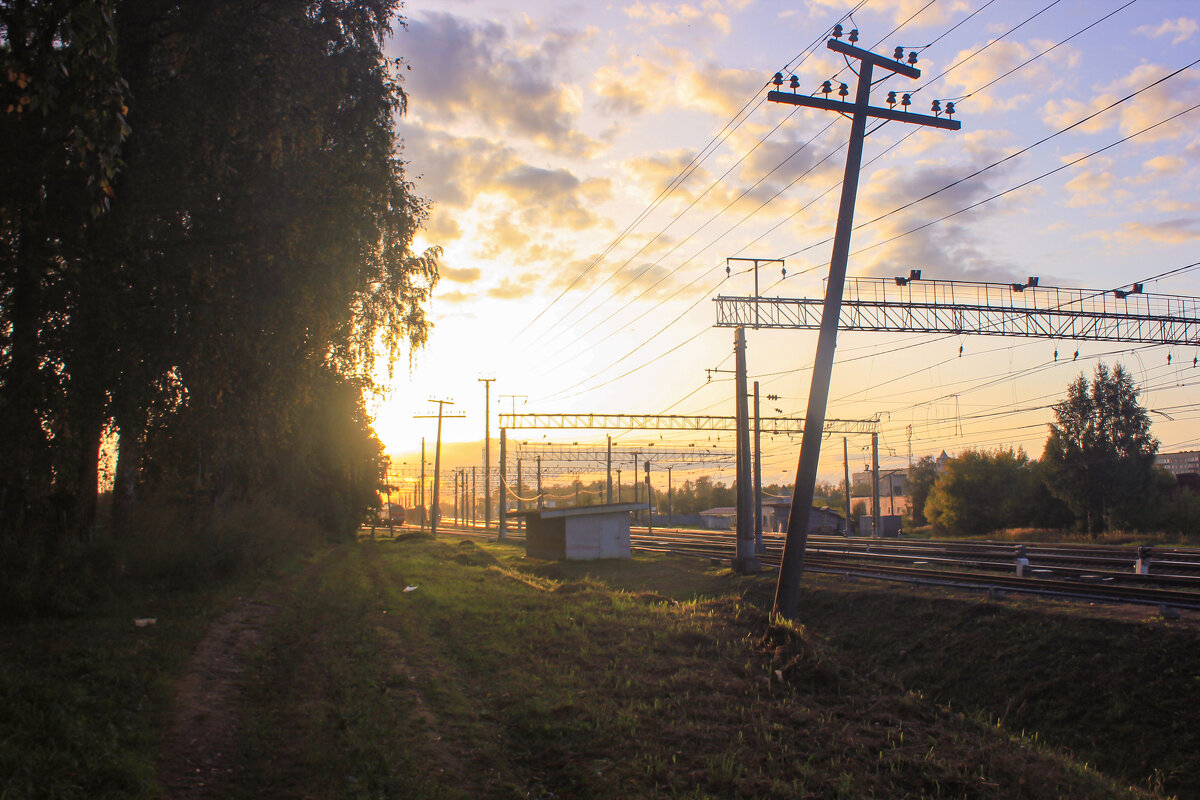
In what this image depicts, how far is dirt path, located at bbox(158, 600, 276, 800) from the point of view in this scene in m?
6.85

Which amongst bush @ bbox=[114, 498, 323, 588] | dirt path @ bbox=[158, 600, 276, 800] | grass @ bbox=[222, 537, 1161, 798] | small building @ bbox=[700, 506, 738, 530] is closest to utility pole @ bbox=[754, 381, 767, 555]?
grass @ bbox=[222, 537, 1161, 798]

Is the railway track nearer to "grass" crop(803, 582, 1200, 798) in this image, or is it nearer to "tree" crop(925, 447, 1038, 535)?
"grass" crop(803, 582, 1200, 798)

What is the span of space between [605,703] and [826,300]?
878 centimetres

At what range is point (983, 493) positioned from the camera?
61.3 m

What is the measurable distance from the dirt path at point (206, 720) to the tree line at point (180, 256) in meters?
3.60

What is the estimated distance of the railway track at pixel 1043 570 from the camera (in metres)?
17.4


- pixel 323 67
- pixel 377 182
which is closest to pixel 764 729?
pixel 377 182

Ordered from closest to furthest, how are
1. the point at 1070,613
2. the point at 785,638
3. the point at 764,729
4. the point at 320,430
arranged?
the point at 764,729, the point at 785,638, the point at 1070,613, the point at 320,430

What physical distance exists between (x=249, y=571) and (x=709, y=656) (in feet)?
50.4

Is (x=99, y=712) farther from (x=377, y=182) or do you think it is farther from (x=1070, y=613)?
(x=1070, y=613)

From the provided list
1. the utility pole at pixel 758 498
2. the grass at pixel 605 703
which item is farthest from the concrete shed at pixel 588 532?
the grass at pixel 605 703

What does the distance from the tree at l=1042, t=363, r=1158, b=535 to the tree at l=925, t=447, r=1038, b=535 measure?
4.13 meters

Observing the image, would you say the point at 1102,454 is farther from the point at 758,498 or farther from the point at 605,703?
the point at 605,703

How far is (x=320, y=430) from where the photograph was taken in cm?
3859
